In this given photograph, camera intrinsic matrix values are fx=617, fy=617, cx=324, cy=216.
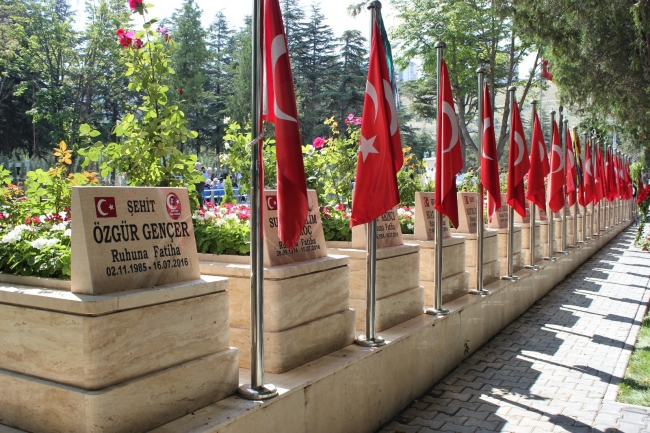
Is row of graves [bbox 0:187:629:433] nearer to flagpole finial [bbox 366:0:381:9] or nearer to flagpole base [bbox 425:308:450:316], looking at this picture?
flagpole finial [bbox 366:0:381:9]

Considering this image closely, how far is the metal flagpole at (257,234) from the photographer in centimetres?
374

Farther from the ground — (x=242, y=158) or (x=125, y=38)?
(x=125, y=38)

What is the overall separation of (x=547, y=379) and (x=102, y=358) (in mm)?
4832

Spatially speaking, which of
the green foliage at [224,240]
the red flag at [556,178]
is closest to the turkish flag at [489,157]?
the green foliage at [224,240]

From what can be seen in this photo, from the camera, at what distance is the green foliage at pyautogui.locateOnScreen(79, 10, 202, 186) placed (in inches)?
205

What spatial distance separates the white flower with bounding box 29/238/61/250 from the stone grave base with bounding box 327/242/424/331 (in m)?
2.99

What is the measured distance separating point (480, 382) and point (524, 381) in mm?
453

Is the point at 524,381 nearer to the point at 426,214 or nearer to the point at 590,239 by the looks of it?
the point at 426,214

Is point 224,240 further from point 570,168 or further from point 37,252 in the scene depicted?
point 570,168

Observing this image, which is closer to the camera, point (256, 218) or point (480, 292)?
point (256, 218)

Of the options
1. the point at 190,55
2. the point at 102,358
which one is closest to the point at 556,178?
the point at 102,358

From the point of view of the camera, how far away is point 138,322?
11.0 ft

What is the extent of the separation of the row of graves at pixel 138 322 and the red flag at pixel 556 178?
28.6 ft

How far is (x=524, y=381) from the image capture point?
6.30 m
